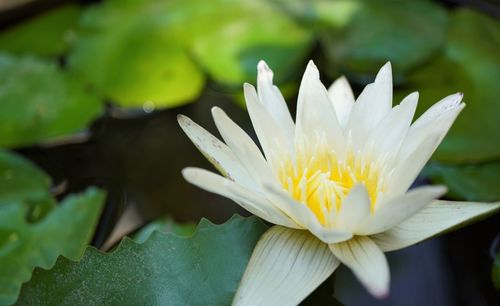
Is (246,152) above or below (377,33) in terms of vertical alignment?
above

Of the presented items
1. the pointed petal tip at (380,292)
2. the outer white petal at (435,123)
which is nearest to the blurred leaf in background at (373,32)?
the outer white petal at (435,123)

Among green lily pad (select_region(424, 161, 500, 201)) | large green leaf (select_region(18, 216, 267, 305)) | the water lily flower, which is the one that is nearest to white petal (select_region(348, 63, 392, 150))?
the water lily flower

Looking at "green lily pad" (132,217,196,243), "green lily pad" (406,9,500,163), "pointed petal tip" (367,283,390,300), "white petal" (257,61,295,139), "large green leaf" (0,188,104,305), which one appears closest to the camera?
"pointed petal tip" (367,283,390,300)

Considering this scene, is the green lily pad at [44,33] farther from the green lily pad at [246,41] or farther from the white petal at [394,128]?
the white petal at [394,128]

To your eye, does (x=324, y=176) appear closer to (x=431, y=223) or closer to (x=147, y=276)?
(x=431, y=223)

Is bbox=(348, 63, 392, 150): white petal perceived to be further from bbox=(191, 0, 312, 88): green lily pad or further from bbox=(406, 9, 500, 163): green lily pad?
bbox=(191, 0, 312, 88): green lily pad

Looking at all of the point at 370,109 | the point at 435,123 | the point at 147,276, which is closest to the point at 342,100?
the point at 370,109
